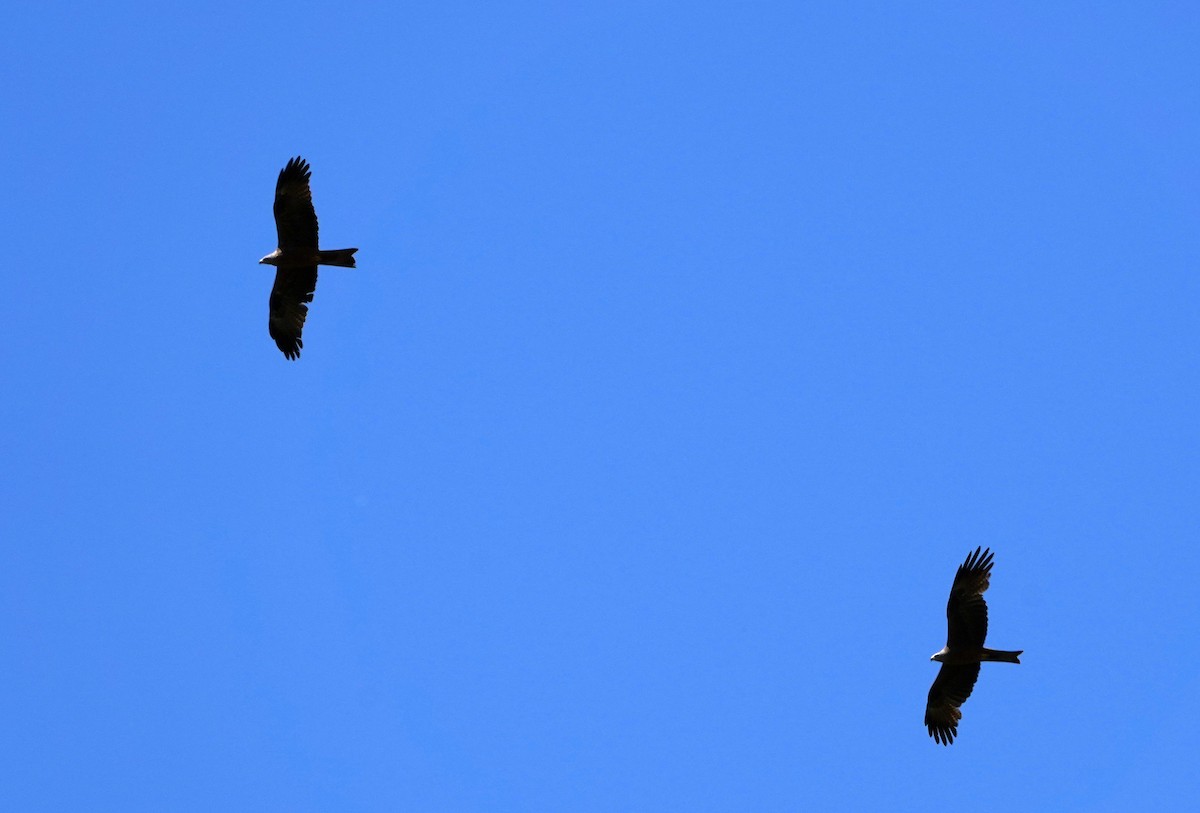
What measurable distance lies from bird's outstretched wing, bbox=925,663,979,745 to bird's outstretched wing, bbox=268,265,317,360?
45.9 feet

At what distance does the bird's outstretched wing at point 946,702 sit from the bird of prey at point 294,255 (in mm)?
13758

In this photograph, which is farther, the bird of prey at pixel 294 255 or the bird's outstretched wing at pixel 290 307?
the bird's outstretched wing at pixel 290 307

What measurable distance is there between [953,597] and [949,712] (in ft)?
9.29

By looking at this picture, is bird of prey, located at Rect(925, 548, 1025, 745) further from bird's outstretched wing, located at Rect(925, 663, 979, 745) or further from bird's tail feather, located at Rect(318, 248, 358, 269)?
bird's tail feather, located at Rect(318, 248, 358, 269)

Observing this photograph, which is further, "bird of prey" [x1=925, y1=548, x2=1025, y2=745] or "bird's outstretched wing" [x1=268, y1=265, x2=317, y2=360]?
"bird's outstretched wing" [x1=268, y1=265, x2=317, y2=360]

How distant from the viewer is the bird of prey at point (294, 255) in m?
27.5

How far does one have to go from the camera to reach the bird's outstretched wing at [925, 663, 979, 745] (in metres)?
28.2

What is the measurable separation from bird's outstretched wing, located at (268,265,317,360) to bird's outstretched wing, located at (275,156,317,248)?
40.3 inches

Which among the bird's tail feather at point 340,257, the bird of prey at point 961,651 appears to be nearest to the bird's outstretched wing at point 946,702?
the bird of prey at point 961,651

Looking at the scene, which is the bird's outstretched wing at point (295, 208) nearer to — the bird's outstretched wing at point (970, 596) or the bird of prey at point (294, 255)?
Answer: the bird of prey at point (294, 255)

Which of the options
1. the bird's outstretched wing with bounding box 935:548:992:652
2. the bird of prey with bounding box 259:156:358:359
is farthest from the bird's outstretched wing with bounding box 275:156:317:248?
the bird's outstretched wing with bounding box 935:548:992:652

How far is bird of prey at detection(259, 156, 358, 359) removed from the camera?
2750cm

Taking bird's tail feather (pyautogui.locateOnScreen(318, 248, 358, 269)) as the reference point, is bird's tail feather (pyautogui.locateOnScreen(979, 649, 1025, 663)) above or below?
below

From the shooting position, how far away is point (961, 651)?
89.4 feet
